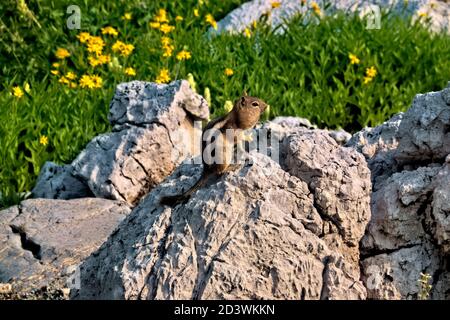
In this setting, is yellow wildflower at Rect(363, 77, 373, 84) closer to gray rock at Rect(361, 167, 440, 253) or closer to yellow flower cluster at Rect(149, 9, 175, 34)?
yellow flower cluster at Rect(149, 9, 175, 34)

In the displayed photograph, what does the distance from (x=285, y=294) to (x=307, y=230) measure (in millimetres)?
398

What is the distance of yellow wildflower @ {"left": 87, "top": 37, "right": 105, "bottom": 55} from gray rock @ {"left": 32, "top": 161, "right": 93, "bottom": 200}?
5.98 feet

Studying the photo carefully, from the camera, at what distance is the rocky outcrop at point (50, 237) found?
6.34 metres

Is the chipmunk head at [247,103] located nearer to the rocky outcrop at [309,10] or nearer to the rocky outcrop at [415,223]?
the rocky outcrop at [415,223]

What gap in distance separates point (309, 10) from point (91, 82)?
2784 mm

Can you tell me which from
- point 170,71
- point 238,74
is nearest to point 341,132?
point 238,74

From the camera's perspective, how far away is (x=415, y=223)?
5.39 meters

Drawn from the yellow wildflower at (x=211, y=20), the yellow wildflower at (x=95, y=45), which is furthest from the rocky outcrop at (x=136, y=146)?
the yellow wildflower at (x=211, y=20)

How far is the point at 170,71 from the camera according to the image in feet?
29.9

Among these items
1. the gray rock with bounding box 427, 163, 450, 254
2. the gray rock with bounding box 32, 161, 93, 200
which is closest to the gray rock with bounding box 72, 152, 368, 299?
the gray rock with bounding box 427, 163, 450, 254

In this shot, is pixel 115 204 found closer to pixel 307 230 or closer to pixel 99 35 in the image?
pixel 307 230

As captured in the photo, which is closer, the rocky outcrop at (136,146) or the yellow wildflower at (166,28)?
the rocky outcrop at (136,146)

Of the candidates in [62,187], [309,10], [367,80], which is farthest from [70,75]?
[309,10]

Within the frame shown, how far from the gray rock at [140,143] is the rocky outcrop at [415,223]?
2.02m
